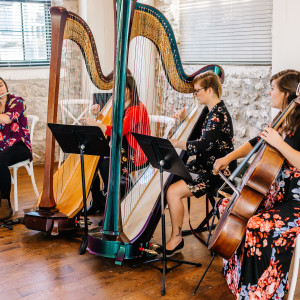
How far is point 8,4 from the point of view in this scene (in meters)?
5.71

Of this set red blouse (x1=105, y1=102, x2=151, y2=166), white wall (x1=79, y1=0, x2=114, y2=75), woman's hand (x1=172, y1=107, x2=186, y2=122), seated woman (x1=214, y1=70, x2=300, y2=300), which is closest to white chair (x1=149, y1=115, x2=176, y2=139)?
red blouse (x1=105, y1=102, x2=151, y2=166)

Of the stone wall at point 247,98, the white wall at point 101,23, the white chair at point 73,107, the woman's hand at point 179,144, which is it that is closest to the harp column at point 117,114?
the woman's hand at point 179,144

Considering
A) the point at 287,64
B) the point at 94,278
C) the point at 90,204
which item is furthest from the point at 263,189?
the point at 90,204

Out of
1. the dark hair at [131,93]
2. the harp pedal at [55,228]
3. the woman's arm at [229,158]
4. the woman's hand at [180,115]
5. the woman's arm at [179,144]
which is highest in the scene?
the dark hair at [131,93]

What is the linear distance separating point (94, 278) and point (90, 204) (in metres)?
1.44

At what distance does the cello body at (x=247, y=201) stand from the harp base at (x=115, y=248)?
73cm

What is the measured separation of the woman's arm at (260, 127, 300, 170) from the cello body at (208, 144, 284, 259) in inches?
1.3

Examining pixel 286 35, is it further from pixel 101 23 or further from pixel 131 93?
pixel 101 23

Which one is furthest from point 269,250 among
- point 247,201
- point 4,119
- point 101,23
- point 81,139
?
point 101,23

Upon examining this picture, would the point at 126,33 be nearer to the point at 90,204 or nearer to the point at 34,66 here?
the point at 90,204

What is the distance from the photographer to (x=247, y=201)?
87.5 inches

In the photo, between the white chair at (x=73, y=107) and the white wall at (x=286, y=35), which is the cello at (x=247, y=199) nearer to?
the white wall at (x=286, y=35)

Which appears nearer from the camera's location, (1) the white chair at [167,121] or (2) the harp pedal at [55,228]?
(2) the harp pedal at [55,228]

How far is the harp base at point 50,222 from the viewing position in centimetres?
326
